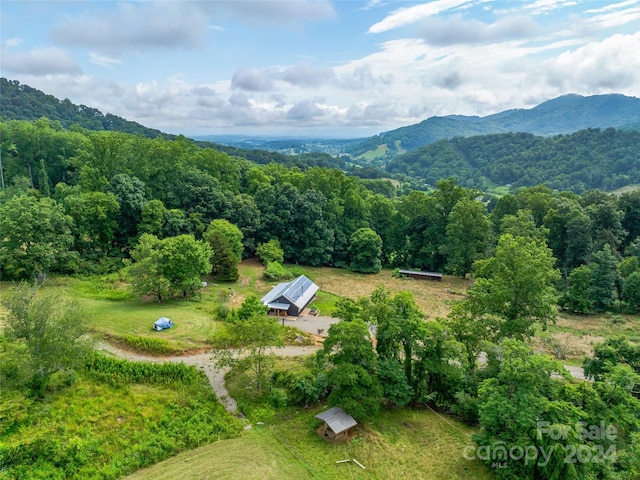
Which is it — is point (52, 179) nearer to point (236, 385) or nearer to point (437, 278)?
point (236, 385)

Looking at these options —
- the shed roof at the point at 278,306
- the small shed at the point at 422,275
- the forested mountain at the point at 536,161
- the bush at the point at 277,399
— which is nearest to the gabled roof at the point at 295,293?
the shed roof at the point at 278,306

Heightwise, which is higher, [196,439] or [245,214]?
[245,214]

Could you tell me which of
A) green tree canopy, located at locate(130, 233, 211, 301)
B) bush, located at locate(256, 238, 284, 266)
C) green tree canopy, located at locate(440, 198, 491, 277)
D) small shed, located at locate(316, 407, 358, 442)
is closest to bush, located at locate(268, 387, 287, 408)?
small shed, located at locate(316, 407, 358, 442)

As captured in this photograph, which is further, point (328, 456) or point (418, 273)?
point (418, 273)

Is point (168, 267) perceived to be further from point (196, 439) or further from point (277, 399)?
point (196, 439)

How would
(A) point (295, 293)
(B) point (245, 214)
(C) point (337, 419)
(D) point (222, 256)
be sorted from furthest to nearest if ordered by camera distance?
(B) point (245, 214), (D) point (222, 256), (A) point (295, 293), (C) point (337, 419)

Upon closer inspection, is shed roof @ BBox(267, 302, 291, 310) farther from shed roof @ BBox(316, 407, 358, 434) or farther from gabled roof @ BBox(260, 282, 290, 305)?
shed roof @ BBox(316, 407, 358, 434)

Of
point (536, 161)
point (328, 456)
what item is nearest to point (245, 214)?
point (328, 456)

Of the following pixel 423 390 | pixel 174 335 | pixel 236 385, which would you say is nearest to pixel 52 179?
pixel 174 335
